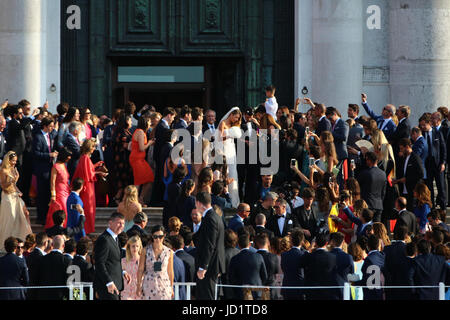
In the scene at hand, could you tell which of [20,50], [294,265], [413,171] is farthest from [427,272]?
[20,50]

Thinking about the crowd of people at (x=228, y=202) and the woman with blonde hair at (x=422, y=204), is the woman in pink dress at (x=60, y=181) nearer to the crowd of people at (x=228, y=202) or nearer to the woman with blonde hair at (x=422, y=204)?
the crowd of people at (x=228, y=202)

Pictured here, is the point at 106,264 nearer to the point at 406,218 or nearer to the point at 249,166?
the point at 406,218

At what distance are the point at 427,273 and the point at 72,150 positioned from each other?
715 centimetres

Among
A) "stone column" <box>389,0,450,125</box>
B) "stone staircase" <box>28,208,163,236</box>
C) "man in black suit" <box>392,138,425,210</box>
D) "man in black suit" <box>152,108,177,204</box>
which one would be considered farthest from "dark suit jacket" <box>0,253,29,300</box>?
"stone column" <box>389,0,450,125</box>

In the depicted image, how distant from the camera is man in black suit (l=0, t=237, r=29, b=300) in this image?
15484 mm

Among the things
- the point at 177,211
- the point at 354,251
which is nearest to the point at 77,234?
the point at 177,211

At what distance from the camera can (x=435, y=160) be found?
20984mm

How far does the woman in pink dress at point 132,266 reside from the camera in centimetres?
1560

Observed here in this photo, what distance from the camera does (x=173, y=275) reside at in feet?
50.6

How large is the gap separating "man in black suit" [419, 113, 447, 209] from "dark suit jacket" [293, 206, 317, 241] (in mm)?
3140

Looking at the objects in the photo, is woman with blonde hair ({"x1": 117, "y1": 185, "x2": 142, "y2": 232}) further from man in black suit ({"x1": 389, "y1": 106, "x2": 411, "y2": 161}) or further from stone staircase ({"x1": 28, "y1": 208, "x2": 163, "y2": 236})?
man in black suit ({"x1": 389, "y1": 106, "x2": 411, "y2": 161})

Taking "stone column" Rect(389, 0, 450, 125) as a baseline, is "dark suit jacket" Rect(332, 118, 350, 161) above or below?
below

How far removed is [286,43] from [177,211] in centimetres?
814

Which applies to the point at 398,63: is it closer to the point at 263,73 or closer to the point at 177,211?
the point at 263,73
